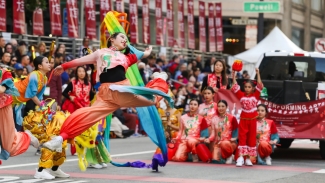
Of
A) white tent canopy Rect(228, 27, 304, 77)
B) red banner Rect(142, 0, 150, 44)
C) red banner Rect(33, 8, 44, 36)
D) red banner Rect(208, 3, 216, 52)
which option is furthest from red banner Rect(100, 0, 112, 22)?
red banner Rect(208, 3, 216, 52)

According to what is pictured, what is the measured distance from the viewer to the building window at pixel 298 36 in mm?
51812

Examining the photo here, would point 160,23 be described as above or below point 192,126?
above

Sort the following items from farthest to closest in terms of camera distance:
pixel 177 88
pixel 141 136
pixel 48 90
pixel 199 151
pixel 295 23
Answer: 1. pixel 295 23
2. pixel 177 88
3. pixel 141 136
4. pixel 48 90
5. pixel 199 151

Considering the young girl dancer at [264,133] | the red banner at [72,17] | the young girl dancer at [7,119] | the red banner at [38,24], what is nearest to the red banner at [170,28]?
the red banner at [72,17]

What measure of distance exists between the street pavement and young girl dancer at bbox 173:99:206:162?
0.35 meters

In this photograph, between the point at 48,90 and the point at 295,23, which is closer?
the point at 48,90

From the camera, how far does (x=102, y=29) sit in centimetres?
1208

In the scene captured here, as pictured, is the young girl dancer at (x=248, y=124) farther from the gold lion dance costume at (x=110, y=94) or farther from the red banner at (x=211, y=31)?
the red banner at (x=211, y=31)

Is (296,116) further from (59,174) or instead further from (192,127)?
(59,174)

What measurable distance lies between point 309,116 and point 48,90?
6.13 meters

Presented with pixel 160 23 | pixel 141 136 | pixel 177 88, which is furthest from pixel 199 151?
pixel 160 23

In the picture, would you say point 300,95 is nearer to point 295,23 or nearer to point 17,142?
point 17,142

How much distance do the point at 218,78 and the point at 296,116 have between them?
1647mm

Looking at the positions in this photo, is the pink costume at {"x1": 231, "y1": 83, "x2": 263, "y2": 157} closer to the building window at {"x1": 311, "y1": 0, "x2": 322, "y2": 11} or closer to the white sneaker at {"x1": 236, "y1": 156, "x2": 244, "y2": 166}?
the white sneaker at {"x1": 236, "y1": 156, "x2": 244, "y2": 166}
